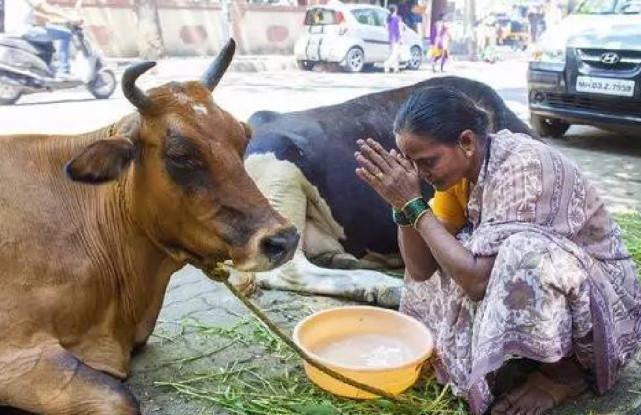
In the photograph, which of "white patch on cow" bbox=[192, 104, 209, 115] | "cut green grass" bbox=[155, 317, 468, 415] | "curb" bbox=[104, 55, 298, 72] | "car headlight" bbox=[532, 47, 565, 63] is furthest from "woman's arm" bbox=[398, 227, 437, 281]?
"curb" bbox=[104, 55, 298, 72]

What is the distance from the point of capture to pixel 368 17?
20.2 meters

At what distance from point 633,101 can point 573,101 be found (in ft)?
2.56

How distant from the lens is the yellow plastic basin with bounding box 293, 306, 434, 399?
294cm

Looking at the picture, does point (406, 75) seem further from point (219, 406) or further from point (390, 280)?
point (219, 406)

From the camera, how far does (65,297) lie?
261cm

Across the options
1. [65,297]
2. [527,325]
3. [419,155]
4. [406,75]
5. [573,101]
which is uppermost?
[419,155]

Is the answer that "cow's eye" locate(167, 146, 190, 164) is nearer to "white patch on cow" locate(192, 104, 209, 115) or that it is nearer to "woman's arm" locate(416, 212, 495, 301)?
"white patch on cow" locate(192, 104, 209, 115)

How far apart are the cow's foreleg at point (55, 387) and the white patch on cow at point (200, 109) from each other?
946 millimetres

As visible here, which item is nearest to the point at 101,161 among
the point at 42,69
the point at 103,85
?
the point at 42,69

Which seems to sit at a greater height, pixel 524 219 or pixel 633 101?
pixel 524 219

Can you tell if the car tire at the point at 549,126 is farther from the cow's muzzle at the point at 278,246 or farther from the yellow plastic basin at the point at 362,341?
the cow's muzzle at the point at 278,246

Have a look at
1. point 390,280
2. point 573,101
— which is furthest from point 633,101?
point 390,280

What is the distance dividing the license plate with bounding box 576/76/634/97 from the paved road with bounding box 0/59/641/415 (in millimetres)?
651

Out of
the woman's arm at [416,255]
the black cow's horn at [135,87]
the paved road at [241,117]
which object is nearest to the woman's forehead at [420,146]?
the woman's arm at [416,255]
